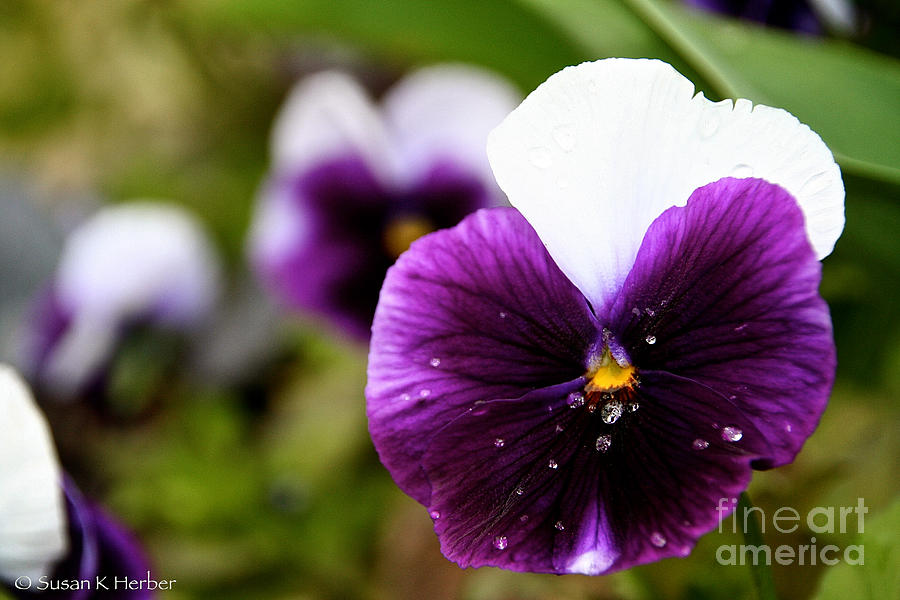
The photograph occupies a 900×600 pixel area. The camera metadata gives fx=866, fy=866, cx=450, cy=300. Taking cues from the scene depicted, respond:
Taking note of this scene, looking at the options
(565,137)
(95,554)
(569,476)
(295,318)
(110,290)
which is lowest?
(295,318)

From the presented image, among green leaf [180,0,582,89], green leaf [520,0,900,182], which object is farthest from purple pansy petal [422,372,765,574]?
green leaf [180,0,582,89]

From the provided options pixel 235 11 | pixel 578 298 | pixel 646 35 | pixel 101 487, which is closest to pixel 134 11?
pixel 235 11

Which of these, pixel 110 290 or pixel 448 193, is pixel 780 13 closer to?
pixel 448 193

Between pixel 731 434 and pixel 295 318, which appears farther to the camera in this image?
pixel 295 318

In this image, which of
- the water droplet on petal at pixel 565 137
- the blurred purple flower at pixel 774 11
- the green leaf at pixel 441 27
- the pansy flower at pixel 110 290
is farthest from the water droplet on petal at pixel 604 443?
the pansy flower at pixel 110 290

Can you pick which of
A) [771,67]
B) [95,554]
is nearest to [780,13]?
[771,67]

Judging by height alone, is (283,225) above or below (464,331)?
below

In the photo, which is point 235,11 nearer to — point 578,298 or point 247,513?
point 247,513

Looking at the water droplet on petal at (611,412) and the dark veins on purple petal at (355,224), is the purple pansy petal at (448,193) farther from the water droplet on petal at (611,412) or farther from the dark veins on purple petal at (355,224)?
the water droplet on petal at (611,412)
